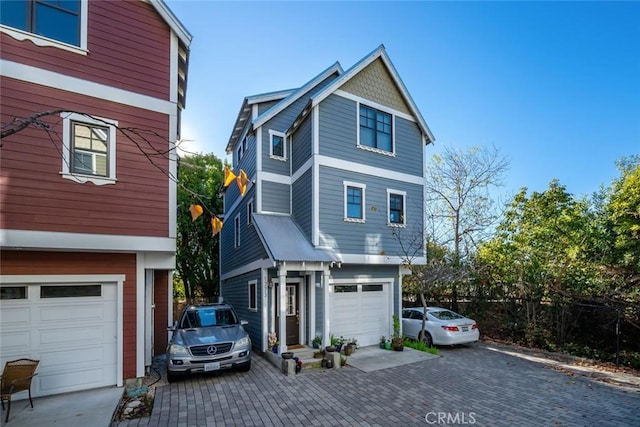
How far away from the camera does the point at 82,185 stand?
7121 mm

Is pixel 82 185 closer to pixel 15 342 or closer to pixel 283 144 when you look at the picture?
pixel 15 342

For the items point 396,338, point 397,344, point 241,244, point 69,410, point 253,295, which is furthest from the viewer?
point 241,244

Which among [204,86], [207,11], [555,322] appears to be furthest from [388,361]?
[207,11]

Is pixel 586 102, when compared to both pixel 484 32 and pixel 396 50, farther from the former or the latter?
pixel 396 50

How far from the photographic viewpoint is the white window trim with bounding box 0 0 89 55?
663 centimetres

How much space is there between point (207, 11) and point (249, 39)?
1247mm

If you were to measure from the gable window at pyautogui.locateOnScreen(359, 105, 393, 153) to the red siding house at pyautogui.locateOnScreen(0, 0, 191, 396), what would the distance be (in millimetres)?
6450

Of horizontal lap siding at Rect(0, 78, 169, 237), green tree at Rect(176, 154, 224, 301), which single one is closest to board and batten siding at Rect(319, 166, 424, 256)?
horizontal lap siding at Rect(0, 78, 169, 237)

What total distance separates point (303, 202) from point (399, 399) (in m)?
6.67

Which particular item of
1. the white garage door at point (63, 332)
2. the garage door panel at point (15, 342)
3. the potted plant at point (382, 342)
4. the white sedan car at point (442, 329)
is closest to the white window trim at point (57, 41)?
the white garage door at point (63, 332)

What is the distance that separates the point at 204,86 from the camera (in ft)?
32.6

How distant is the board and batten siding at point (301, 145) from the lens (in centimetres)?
1151

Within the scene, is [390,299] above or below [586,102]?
below
